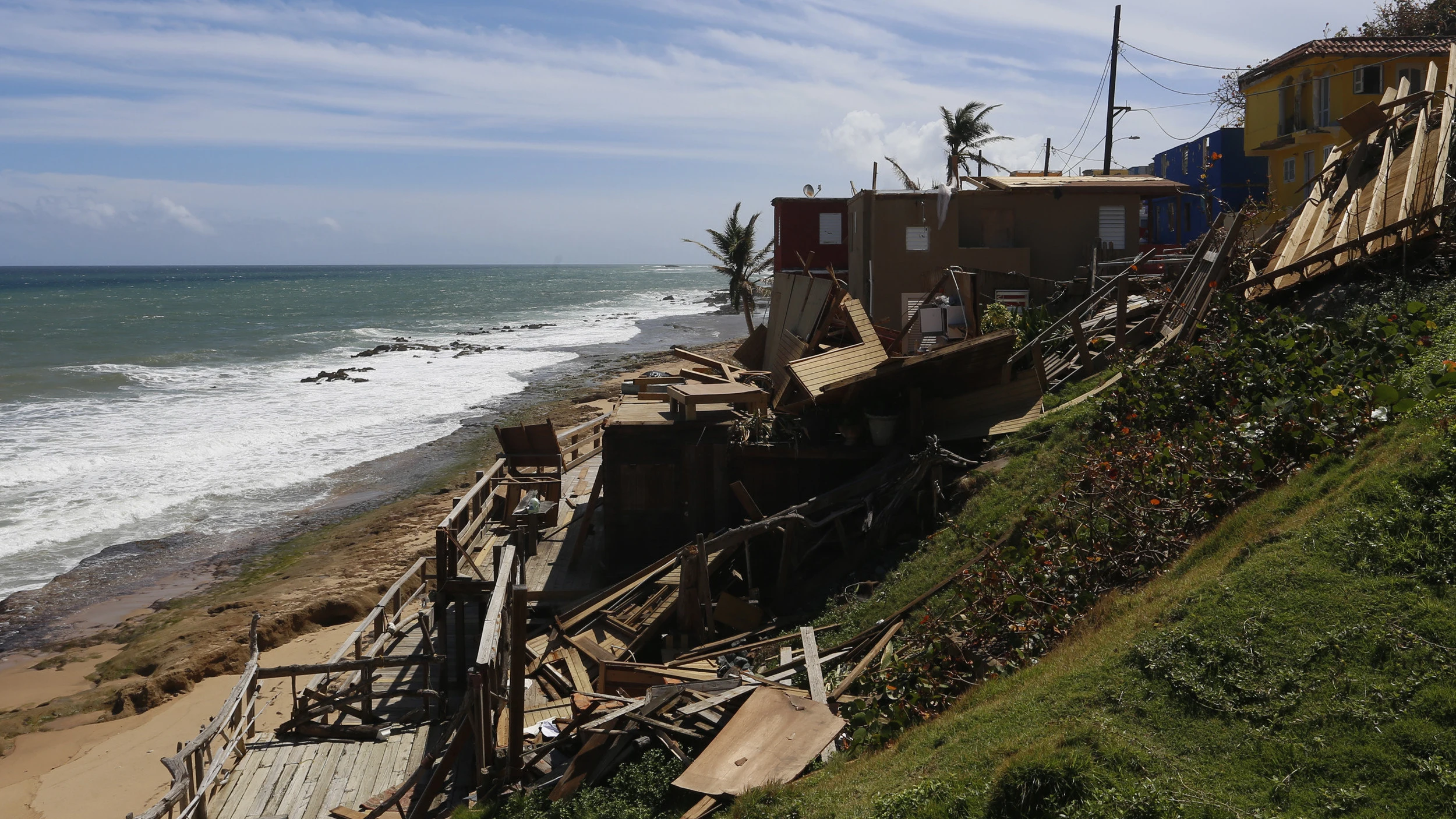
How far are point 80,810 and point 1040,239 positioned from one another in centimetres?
2099

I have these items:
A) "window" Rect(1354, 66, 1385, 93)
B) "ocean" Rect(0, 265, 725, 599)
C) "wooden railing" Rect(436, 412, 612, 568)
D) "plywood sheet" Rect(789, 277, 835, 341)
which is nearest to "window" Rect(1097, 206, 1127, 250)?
"plywood sheet" Rect(789, 277, 835, 341)

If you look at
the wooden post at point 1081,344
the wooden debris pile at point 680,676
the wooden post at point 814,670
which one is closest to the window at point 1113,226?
the wooden post at point 1081,344

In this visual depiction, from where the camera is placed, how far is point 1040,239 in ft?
76.1

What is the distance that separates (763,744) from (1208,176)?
119 ft

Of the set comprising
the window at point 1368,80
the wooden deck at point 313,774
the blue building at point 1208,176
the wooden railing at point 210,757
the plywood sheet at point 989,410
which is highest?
the window at point 1368,80

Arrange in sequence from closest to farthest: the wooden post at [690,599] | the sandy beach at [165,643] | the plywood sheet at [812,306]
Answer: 1. the wooden post at [690,599]
2. the sandy beach at [165,643]
3. the plywood sheet at [812,306]

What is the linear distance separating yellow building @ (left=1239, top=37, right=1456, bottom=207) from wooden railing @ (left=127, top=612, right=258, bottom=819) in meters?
26.9

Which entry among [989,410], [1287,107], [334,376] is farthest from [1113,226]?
[334,376]

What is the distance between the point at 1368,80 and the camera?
28422mm

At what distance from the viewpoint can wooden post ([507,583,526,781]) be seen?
8.30 metres

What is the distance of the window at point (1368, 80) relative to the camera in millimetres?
28250

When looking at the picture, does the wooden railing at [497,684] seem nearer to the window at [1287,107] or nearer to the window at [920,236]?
the window at [920,236]

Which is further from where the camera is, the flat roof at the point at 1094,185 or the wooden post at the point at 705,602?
the flat roof at the point at 1094,185

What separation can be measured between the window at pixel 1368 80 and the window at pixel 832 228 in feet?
50.2
